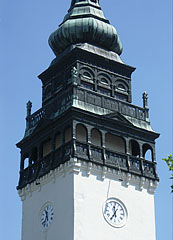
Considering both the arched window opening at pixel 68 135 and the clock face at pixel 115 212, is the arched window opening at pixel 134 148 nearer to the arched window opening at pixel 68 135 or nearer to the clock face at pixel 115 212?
→ the arched window opening at pixel 68 135

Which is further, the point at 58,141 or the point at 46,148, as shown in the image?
the point at 46,148

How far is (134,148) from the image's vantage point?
150 feet

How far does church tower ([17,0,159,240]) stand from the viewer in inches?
1641

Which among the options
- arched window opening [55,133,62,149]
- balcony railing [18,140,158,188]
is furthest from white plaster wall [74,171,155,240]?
arched window opening [55,133,62,149]

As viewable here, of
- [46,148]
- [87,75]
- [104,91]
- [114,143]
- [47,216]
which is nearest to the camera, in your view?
[47,216]

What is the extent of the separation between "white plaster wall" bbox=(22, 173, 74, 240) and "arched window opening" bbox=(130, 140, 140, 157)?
4.86 m

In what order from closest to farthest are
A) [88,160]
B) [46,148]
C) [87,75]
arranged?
[88,160], [87,75], [46,148]

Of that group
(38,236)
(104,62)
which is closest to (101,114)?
(104,62)

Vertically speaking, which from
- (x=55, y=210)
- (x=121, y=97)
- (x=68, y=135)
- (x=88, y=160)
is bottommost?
(x=55, y=210)

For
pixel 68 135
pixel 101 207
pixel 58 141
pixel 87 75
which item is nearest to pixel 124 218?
pixel 101 207

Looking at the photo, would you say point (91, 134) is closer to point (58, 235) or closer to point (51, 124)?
point (51, 124)

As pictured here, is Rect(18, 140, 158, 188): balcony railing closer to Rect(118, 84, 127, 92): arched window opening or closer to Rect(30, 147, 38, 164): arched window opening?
Rect(30, 147, 38, 164): arched window opening

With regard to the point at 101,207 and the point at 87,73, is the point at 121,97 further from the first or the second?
the point at 101,207

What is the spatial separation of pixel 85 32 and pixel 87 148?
7.84 meters
